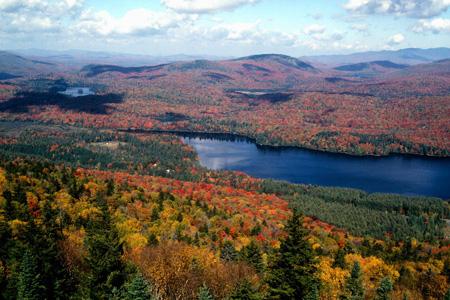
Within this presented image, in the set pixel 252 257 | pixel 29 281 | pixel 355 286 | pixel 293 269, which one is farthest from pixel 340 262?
pixel 29 281

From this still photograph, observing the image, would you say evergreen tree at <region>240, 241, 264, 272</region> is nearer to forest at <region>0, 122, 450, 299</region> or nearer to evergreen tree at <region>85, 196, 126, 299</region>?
forest at <region>0, 122, 450, 299</region>

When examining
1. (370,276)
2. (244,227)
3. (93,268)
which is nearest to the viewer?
(93,268)

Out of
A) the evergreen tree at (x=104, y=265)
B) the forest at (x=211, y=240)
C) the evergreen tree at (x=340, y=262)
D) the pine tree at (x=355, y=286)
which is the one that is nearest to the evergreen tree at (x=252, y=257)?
the forest at (x=211, y=240)

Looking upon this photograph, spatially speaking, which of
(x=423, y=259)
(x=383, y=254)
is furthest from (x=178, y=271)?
(x=423, y=259)

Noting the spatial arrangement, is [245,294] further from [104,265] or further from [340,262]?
[340,262]

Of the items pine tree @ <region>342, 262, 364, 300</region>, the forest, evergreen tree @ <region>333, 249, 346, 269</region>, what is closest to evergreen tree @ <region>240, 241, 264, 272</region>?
the forest

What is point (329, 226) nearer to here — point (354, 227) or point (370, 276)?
point (354, 227)

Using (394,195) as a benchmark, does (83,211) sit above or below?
above
